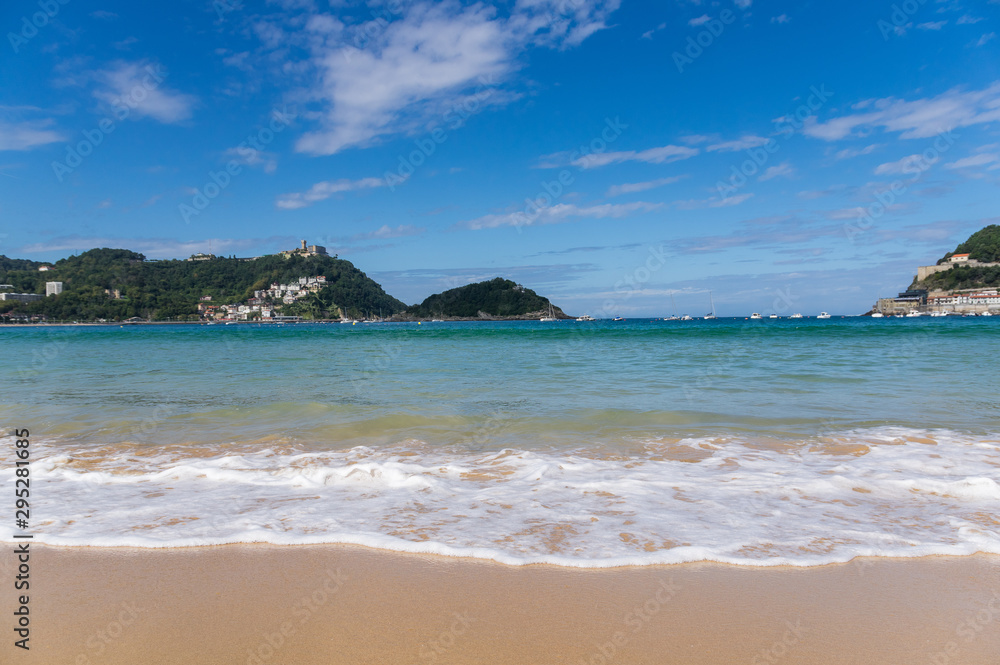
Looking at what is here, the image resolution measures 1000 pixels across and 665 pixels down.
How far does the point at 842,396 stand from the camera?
30.9ft

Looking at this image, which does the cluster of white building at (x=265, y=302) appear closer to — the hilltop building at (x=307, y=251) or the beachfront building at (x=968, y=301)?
the hilltop building at (x=307, y=251)

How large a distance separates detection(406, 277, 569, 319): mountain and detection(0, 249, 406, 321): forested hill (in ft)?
96.6

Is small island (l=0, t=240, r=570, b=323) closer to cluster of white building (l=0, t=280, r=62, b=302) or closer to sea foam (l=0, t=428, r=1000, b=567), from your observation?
cluster of white building (l=0, t=280, r=62, b=302)

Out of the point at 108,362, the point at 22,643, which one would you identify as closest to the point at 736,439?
the point at 22,643

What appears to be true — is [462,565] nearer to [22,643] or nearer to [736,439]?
[22,643]

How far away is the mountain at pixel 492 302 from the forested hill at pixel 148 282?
29.4 m

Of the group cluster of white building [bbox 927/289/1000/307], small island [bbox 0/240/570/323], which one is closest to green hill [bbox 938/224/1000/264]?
cluster of white building [bbox 927/289/1000/307]

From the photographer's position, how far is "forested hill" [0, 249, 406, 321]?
312ft

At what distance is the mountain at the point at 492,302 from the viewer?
14512 centimetres

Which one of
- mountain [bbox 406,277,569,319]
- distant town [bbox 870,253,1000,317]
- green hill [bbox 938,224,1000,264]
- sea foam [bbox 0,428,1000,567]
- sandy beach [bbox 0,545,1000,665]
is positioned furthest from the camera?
mountain [bbox 406,277,569,319]

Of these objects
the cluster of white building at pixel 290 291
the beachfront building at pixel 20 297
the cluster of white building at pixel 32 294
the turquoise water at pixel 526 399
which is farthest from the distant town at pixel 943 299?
the beachfront building at pixel 20 297

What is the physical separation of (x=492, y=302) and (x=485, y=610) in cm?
14400

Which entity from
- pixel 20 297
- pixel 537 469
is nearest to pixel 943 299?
pixel 537 469

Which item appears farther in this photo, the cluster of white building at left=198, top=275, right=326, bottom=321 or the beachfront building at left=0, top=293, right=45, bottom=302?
the cluster of white building at left=198, top=275, right=326, bottom=321
